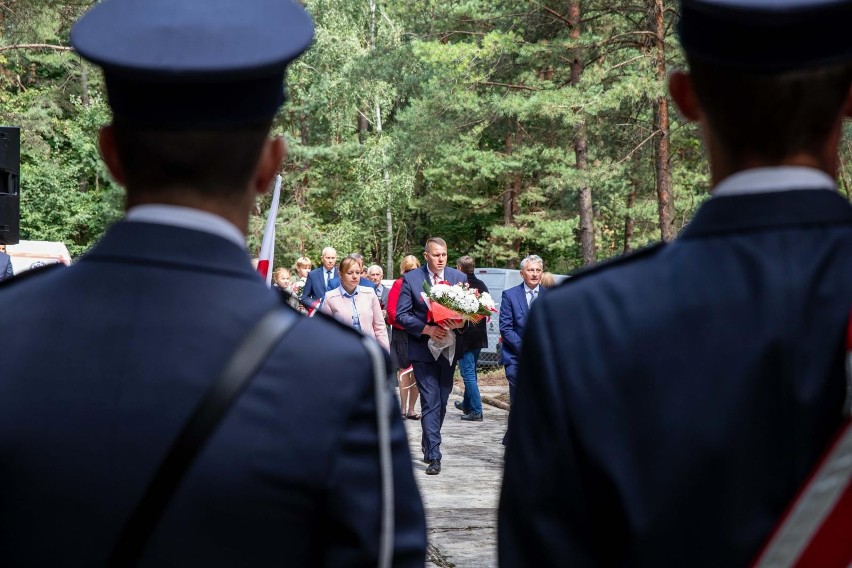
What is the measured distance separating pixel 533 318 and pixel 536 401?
13 centimetres

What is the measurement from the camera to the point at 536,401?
6.75ft

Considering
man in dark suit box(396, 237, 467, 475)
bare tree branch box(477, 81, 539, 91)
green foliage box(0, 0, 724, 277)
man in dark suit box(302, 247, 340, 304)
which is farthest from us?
bare tree branch box(477, 81, 539, 91)

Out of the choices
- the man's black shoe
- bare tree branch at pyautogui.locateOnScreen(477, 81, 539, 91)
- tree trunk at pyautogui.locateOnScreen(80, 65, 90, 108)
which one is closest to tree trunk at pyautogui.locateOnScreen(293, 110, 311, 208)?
tree trunk at pyautogui.locateOnScreen(80, 65, 90, 108)

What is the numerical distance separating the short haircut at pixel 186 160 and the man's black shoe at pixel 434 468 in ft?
33.0

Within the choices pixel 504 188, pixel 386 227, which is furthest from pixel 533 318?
pixel 386 227

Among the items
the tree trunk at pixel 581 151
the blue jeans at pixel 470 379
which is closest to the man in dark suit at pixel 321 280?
the blue jeans at pixel 470 379

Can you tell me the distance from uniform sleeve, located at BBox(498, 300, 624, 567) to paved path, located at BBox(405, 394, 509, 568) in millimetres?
3049

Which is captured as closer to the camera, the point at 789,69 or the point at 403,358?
the point at 789,69

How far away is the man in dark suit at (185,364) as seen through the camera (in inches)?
76.8

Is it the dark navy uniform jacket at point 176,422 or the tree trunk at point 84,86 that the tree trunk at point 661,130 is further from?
the tree trunk at point 84,86

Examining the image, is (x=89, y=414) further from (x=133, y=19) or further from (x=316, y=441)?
(x=133, y=19)

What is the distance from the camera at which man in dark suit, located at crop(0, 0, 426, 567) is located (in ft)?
6.40

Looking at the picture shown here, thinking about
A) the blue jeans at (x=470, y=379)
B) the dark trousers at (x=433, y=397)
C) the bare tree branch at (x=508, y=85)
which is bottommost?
the blue jeans at (x=470, y=379)

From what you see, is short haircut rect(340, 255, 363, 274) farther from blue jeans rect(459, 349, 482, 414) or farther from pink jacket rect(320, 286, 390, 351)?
blue jeans rect(459, 349, 482, 414)
